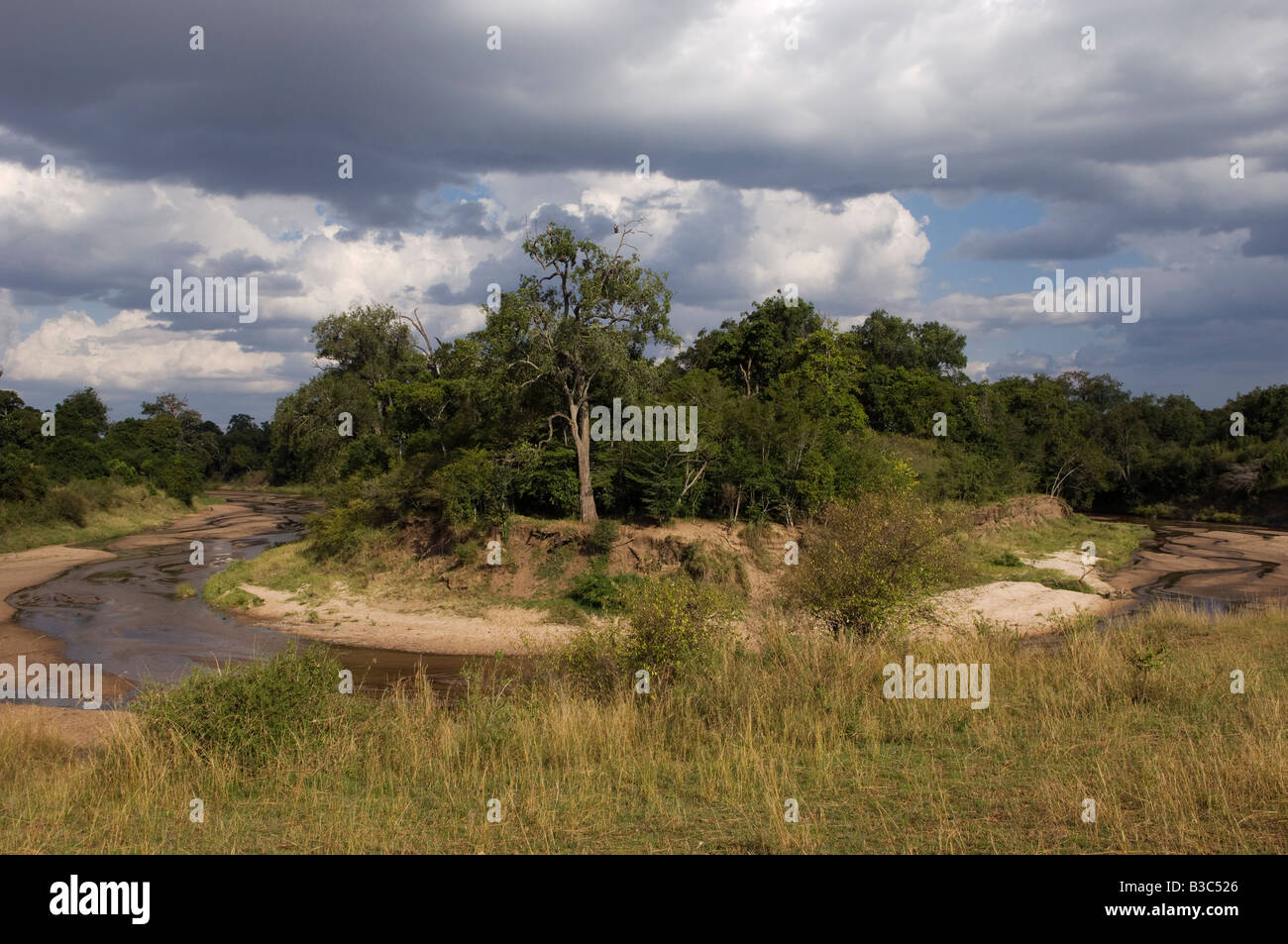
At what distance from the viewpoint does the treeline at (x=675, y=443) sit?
31.3 meters

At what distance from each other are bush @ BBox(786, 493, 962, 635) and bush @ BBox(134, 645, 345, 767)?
29.3 feet

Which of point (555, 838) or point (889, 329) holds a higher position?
point (889, 329)

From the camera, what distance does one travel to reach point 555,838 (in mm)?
6836

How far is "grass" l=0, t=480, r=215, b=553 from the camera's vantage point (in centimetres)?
4950

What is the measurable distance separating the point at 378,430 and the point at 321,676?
1413 inches

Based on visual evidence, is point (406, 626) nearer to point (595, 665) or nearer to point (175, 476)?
point (595, 665)

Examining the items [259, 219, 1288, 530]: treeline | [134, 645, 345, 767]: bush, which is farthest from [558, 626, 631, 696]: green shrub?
[259, 219, 1288, 530]: treeline

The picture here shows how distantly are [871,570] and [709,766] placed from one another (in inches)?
310

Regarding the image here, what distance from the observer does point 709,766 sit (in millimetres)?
8680

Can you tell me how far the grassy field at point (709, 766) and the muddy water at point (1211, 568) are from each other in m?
20.3

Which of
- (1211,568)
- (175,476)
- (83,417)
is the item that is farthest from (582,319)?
(83,417)
